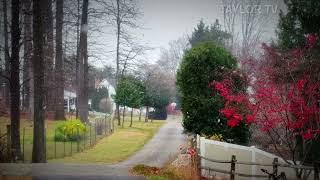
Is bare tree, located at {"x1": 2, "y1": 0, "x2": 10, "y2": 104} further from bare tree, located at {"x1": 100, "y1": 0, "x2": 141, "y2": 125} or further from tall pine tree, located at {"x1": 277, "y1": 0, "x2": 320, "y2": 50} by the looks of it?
tall pine tree, located at {"x1": 277, "y1": 0, "x2": 320, "y2": 50}

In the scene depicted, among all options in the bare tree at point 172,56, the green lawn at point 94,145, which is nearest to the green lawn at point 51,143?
the green lawn at point 94,145

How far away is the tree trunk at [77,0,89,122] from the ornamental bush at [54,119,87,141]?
0.88 feet

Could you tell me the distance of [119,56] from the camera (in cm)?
1338

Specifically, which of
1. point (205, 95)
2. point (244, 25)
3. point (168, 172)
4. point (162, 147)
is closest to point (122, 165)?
point (162, 147)

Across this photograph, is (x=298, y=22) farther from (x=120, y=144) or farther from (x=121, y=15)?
(x=120, y=144)

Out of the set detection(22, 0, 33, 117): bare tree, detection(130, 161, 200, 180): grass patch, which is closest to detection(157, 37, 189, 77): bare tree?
detection(130, 161, 200, 180): grass patch

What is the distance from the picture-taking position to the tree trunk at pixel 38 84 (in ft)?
39.3

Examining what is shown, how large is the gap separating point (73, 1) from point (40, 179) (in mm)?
6245

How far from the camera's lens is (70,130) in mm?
13055

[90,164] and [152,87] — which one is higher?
[152,87]

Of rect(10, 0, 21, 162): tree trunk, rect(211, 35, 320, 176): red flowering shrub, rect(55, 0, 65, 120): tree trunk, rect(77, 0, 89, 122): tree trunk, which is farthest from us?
rect(77, 0, 89, 122): tree trunk

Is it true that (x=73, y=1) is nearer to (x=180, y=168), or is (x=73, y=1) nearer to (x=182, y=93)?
(x=182, y=93)

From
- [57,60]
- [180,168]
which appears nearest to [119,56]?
[57,60]

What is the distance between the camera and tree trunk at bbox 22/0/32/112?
12188mm
